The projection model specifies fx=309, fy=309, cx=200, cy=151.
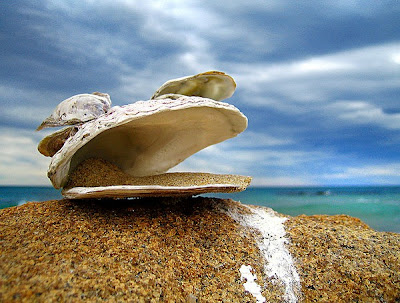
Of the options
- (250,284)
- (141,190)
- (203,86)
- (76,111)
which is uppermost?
(203,86)

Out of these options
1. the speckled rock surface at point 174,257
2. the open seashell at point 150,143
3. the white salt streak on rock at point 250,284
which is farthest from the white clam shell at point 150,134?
the white salt streak on rock at point 250,284

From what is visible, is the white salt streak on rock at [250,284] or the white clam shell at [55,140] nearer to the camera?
the white salt streak on rock at [250,284]

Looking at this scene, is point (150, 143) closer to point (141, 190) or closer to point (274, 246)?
point (141, 190)

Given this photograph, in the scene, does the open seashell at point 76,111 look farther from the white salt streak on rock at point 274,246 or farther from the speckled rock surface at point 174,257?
the white salt streak on rock at point 274,246

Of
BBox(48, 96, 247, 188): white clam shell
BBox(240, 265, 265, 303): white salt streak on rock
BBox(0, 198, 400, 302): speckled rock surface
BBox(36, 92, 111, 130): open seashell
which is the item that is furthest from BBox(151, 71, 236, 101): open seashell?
BBox(240, 265, 265, 303): white salt streak on rock

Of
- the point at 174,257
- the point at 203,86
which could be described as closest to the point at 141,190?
the point at 174,257

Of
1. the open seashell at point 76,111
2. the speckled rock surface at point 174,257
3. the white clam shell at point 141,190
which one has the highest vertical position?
the open seashell at point 76,111
